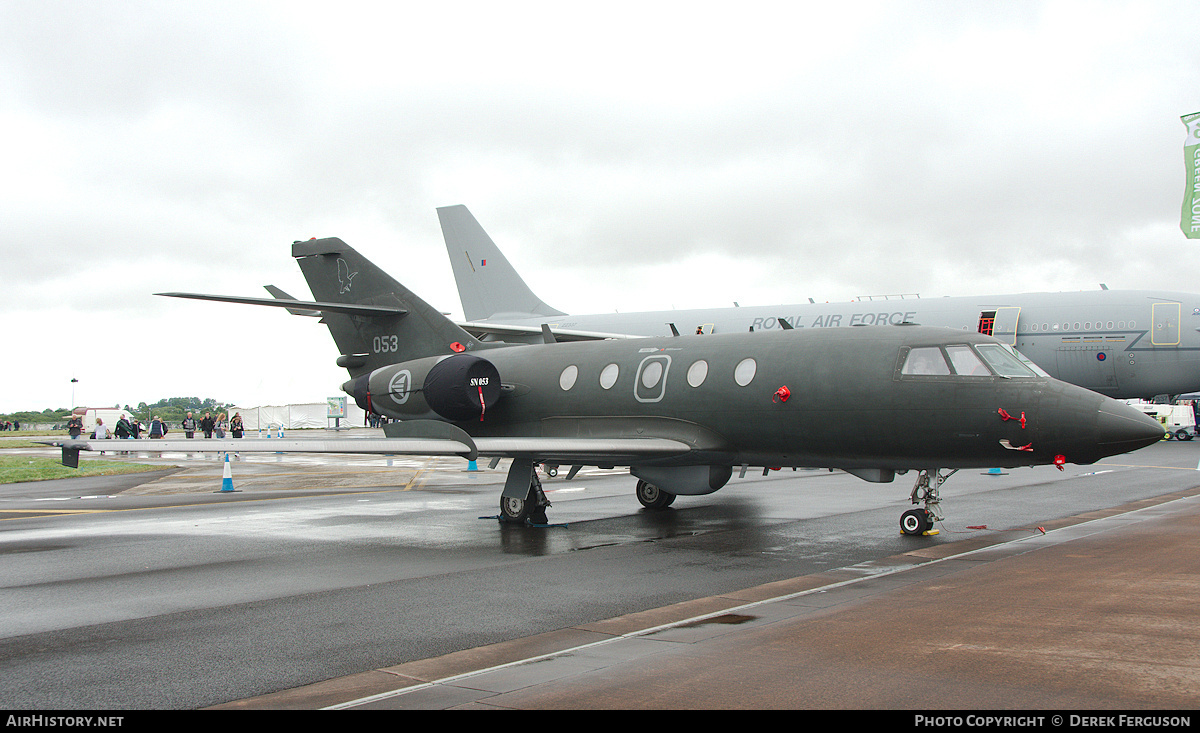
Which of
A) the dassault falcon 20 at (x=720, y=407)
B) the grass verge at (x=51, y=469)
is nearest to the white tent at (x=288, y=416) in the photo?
the grass verge at (x=51, y=469)

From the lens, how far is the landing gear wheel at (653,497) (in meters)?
16.0

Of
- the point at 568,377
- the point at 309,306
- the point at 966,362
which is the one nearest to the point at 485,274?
the point at 309,306

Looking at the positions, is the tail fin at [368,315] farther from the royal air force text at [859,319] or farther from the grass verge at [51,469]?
the royal air force text at [859,319]

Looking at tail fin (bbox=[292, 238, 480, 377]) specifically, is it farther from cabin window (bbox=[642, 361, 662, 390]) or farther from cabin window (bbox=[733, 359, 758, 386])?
cabin window (bbox=[733, 359, 758, 386])

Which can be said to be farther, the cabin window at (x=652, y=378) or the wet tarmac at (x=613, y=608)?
the cabin window at (x=652, y=378)

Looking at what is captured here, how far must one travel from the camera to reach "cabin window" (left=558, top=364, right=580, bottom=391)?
1491 centimetres

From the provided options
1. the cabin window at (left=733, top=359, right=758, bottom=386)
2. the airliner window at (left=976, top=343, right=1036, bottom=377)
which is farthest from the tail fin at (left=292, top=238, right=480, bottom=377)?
the airliner window at (left=976, top=343, right=1036, bottom=377)

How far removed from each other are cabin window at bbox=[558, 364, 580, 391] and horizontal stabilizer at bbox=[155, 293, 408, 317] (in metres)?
4.16

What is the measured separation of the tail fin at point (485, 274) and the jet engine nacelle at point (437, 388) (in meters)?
22.3

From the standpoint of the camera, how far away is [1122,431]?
408 inches

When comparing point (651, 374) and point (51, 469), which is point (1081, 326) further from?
point (51, 469)

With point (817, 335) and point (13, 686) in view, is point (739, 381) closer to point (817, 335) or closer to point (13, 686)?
point (817, 335)

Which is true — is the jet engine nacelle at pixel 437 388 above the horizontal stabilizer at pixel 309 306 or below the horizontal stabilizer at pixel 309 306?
below
